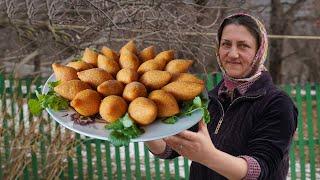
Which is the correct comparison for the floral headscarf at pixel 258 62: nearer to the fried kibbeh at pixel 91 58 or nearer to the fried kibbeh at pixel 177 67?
the fried kibbeh at pixel 177 67

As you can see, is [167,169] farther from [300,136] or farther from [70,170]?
[300,136]

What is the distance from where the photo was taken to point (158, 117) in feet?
5.05

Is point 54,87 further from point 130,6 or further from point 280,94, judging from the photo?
point 130,6

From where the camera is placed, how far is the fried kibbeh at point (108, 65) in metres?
1.68

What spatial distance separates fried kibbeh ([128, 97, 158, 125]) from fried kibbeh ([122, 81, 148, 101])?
27 millimetres

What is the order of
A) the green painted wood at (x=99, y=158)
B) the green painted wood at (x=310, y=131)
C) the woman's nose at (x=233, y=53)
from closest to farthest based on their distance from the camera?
the woman's nose at (x=233, y=53) → the green painted wood at (x=310, y=131) → the green painted wood at (x=99, y=158)

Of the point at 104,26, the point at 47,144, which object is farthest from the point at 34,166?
the point at 104,26

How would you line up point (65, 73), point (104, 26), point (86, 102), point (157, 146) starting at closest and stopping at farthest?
point (86, 102) < point (65, 73) < point (157, 146) < point (104, 26)

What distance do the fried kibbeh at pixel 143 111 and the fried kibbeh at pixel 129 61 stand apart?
0.22 m

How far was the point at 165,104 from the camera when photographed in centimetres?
151

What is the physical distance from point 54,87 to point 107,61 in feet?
0.69

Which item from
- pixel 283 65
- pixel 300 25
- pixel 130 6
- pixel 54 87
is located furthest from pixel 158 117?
pixel 283 65

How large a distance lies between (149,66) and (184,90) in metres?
0.18

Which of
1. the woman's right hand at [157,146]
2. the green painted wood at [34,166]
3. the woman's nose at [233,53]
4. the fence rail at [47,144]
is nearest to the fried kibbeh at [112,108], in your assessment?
the woman's nose at [233,53]
